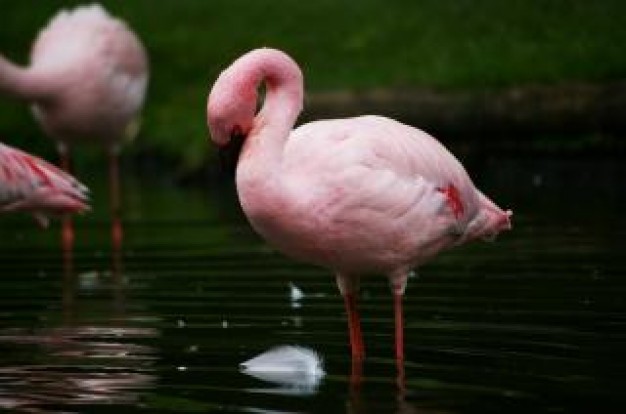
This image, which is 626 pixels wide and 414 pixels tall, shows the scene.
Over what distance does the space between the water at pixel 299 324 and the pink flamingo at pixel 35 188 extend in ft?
1.56

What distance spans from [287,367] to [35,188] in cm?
355

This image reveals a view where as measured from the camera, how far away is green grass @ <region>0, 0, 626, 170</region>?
686 inches

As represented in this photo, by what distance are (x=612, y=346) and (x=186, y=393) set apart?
1927 mm

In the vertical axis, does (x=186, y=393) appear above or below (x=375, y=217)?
below

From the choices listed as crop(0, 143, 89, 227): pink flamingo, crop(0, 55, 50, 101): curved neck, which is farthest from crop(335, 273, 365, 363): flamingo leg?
crop(0, 55, 50, 101): curved neck

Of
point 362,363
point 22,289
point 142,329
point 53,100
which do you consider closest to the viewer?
point 362,363

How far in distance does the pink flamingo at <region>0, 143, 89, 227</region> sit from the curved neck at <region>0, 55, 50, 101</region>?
2848 millimetres

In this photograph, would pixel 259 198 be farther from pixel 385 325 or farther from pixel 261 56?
pixel 385 325

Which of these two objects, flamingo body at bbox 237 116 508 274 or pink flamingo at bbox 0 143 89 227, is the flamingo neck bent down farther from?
pink flamingo at bbox 0 143 89 227

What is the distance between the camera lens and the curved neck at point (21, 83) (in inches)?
507

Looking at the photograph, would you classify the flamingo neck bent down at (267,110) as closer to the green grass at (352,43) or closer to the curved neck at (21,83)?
the curved neck at (21,83)

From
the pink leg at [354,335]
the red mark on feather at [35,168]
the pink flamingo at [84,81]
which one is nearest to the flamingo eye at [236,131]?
the pink leg at [354,335]

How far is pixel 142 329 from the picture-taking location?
26.6ft

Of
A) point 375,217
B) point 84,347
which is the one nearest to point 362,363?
point 375,217
